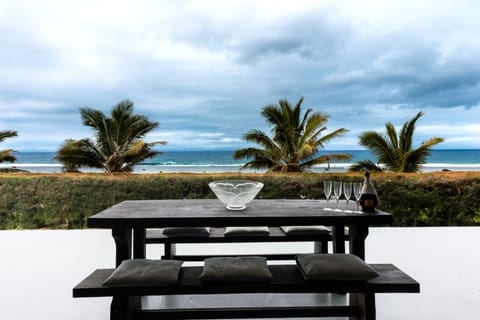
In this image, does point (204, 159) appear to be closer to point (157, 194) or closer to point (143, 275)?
point (157, 194)

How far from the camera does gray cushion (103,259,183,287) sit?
67.4 inches

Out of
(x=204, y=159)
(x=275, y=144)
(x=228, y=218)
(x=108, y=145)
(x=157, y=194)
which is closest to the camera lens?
(x=228, y=218)

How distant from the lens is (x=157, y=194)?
583 cm

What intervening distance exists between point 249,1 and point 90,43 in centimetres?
416

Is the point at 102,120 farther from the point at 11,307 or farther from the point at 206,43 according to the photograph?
the point at 11,307

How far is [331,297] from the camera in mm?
2707

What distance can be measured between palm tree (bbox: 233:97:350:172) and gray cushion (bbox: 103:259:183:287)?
5.04 m

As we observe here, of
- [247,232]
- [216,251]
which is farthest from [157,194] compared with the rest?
[247,232]

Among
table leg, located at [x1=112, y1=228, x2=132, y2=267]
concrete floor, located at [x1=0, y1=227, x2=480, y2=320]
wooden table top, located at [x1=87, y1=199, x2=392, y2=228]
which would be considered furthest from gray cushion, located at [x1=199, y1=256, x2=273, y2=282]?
concrete floor, located at [x1=0, y1=227, x2=480, y2=320]

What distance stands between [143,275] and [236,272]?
1.45 ft

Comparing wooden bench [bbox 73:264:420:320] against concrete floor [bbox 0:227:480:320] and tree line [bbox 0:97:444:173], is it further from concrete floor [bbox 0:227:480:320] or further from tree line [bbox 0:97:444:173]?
tree line [bbox 0:97:444:173]

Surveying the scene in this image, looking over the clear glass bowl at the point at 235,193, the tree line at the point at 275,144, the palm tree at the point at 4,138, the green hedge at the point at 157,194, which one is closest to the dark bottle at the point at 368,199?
the clear glass bowl at the point at 235,193

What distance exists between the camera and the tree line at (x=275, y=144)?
6.59 metres

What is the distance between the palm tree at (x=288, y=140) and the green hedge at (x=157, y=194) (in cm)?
99
